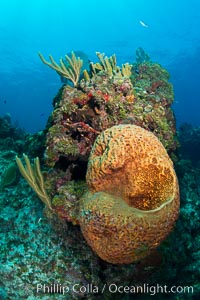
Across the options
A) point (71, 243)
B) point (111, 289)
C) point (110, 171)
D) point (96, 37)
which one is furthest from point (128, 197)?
point (96, 37)

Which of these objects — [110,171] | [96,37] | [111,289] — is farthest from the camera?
[96,37]

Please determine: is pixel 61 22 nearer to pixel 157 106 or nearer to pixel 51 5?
pixel 51 5

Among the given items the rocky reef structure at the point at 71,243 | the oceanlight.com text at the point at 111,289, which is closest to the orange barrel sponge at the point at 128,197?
the rocky reef structure at the point at 71,243

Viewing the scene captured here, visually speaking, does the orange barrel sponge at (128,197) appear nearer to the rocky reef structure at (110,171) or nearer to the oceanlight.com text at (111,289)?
the rocky reef structure at (110,171)

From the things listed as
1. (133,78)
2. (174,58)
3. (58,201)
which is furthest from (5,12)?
(58,201)

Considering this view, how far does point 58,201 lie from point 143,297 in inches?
76.6

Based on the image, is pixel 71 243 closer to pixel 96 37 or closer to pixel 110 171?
pixel 110 171

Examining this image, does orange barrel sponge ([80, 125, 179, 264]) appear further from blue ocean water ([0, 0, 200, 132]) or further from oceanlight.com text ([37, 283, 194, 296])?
blue ocean water ([0, 0, 200, 132])

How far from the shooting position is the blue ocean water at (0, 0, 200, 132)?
43.2 metres

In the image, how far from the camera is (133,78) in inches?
243

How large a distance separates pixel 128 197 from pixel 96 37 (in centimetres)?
5425

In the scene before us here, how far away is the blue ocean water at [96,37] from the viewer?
43.2m

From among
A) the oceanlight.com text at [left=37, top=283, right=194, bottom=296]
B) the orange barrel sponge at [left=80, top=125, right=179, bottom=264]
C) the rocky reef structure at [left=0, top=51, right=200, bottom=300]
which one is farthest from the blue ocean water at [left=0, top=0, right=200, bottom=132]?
the orange barrel sponge at [left=80, top=125, right=179, bottom=264]

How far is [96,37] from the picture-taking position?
51.7 m
